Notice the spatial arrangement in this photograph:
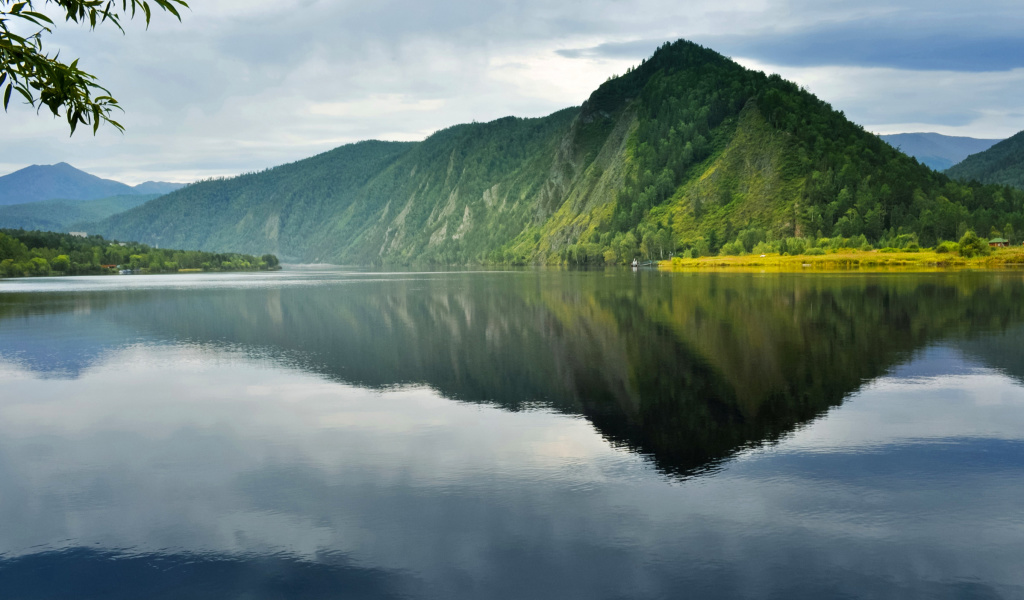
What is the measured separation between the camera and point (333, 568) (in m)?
10.9

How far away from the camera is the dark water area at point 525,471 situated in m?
10.7

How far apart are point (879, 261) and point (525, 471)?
148m

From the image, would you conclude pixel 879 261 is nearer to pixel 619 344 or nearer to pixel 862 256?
pixel 862 256

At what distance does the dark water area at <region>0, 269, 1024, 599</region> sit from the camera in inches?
422

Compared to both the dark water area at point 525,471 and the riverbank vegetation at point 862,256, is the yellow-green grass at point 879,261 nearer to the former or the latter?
the riverbank vegetation at point 862,256

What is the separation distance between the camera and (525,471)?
591 inches

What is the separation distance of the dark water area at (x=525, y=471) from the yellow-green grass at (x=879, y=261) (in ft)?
374

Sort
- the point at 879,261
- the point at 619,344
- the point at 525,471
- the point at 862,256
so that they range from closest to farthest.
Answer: the point at 525,471, the point at 619,344, the point at 879,261, the point at 862,256

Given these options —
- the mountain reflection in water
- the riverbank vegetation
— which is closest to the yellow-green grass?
the riverbank vegetation

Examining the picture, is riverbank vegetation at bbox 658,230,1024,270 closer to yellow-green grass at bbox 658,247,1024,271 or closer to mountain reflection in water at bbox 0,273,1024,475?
yellow-green grass at bbox 658,247,1024,271

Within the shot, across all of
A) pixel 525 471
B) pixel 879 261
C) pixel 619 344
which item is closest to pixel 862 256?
pixel 879 261

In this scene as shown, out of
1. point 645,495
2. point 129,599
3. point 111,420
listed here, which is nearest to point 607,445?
point 645,495

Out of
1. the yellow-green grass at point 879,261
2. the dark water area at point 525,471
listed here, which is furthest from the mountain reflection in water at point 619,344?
the yellow-green grass at point 879,261

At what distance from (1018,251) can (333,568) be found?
174m
